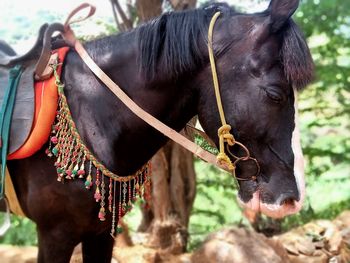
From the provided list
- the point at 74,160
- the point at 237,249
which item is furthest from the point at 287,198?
the point at 237,249

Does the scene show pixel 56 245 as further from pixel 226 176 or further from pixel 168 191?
pixel 226 176

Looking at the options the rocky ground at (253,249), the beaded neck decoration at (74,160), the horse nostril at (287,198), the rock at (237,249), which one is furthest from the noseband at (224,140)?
the rock at (237,249)

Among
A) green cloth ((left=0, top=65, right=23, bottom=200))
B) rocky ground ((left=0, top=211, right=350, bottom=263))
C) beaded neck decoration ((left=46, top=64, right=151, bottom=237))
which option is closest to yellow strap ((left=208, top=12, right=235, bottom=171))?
beaded neck decoration ((left=46, top=64, right=151, bottom=237))

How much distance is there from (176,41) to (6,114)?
2.37 feet

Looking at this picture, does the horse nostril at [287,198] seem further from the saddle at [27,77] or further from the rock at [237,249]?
the rock at [237,249]

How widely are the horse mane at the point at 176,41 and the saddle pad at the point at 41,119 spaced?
36 cm

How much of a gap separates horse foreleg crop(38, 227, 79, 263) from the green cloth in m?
0.26

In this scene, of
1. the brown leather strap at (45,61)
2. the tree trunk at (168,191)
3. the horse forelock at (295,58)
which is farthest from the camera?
the tree trunk at (168,191)

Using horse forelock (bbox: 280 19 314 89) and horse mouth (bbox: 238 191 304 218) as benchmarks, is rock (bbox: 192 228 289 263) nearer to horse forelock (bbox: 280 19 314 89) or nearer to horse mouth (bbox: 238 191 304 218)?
horse mouth (bbox: 238 191 304 218)

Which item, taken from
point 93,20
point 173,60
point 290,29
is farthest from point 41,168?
point 93,20

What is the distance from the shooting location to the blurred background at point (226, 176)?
4.37 metres

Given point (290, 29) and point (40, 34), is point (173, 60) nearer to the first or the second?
point (290, 29)

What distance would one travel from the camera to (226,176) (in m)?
5.89

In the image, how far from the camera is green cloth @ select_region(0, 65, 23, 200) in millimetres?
1716
